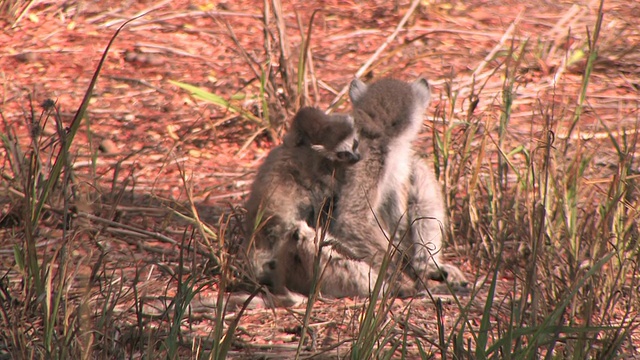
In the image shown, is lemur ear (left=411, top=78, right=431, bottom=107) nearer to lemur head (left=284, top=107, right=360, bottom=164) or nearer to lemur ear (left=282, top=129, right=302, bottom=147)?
lemur head (left=284, top=107, right=360, bottom=164)

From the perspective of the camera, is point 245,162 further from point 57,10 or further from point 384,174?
point 57,10

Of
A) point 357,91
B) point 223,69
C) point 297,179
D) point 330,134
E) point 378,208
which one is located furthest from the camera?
point 223,69

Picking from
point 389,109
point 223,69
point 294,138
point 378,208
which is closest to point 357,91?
point 389,109

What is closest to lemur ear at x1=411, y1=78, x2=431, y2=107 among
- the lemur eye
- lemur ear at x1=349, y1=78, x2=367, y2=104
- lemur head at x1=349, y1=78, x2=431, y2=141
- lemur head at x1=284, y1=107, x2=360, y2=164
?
lemur head at x1=349, y1=78, x2=431, y2=141

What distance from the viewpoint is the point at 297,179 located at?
462 cm

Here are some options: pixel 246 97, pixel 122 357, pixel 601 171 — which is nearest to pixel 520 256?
pixel 601 171

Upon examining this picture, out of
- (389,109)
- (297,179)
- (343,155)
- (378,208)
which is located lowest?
(378,208)

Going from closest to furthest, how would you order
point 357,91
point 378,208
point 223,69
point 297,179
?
point 297,179 → point 378,208 → point 357,91 → point 223,69

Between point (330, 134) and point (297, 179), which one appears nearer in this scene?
point (330, 134)

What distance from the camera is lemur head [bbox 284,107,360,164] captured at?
4.49 metres

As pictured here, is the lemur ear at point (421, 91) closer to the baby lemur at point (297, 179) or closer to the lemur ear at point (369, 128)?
the lemur ear at point (369, 128)

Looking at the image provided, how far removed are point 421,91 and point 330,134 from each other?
895 millimetres

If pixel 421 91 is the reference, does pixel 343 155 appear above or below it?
below

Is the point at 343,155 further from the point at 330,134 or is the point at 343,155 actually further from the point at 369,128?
the point at 369,128
